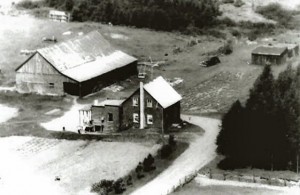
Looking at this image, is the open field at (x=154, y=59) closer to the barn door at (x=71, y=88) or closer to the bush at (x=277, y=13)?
the barn door at (x=71, y=88)

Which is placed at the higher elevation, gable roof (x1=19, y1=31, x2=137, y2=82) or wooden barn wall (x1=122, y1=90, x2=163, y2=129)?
gable roof (x1=19, y1=31, x2=137, y2=82)

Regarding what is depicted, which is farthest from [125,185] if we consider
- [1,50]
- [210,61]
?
[1,50]

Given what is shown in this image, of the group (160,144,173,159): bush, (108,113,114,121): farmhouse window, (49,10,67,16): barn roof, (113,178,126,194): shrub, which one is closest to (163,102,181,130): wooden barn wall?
(108,113,114,121): farmhouse window

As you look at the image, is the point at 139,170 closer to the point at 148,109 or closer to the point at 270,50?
the point at 148,109

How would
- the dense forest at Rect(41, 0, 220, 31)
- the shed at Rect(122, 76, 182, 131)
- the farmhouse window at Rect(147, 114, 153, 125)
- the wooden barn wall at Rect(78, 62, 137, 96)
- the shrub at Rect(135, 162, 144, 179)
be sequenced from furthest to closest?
the dense forest at Rect(41, 0, 220, 31) < the wooden barn wall at Rect(78, 62, 137, 96) < the farmhouse window at Rect(147, 114, 153, 125) < the shed at Rect(122, 76, 182, 131) < the shrub at Rect(135, 162, 144, 179)

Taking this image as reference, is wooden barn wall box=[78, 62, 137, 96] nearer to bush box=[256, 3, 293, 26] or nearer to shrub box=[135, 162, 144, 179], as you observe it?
shrub box=[135, 162, 144, 179]

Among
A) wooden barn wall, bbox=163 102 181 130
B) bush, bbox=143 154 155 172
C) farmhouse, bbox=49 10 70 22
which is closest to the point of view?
bush, bbox=143 154 155 172

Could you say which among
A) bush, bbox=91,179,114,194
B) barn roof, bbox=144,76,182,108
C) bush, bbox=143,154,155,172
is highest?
barn roof, bbox=144,76,182,108
